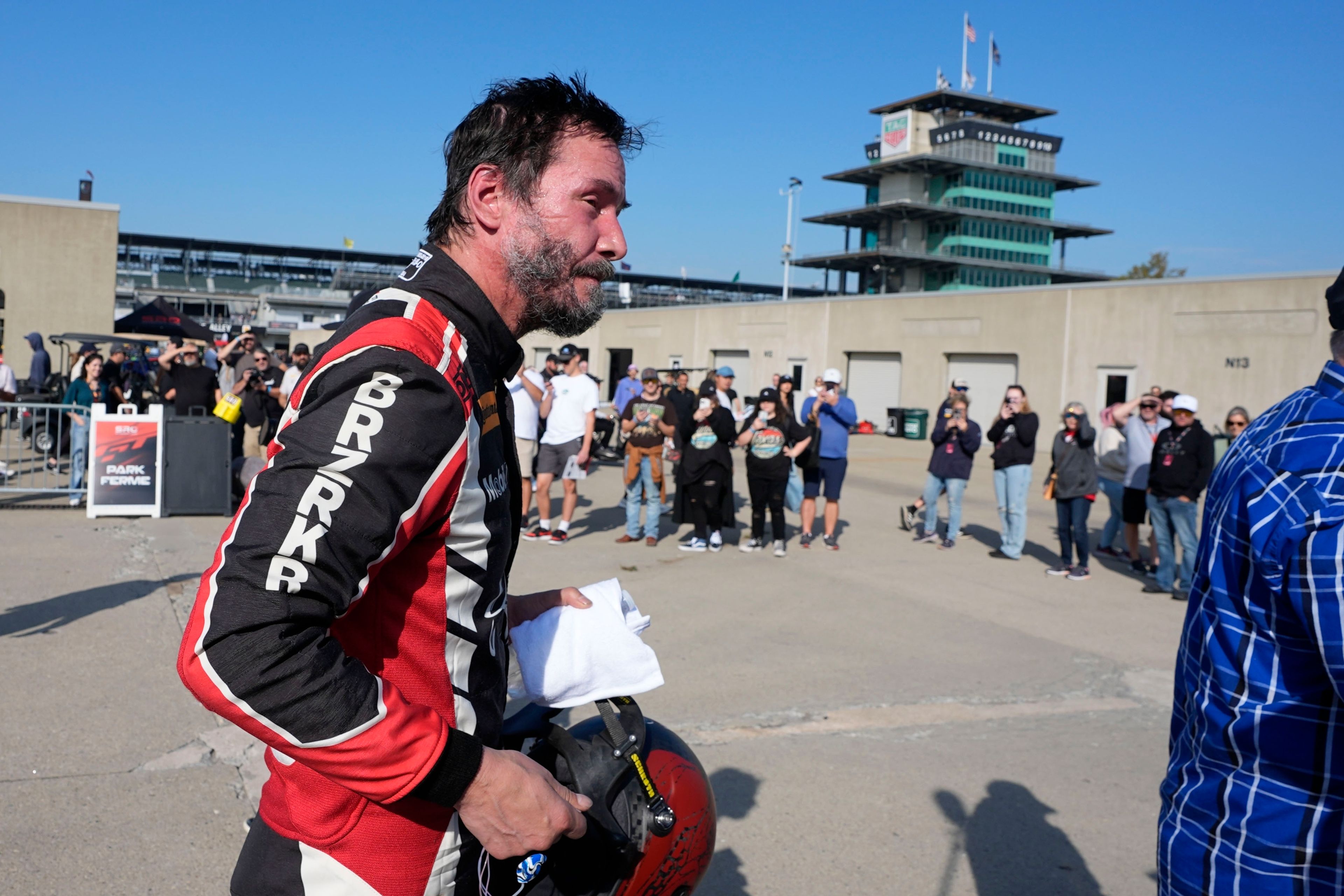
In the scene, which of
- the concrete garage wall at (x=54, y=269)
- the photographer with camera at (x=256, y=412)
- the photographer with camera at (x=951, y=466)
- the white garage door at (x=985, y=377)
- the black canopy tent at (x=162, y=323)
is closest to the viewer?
the photographer with camera at (x=951, y=466)

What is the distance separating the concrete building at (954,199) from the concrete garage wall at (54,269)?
202 feet

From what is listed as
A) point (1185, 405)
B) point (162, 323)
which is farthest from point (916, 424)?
point (1185, 405)

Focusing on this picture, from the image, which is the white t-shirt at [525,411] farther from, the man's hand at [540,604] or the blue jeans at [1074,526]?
the man's hand at [540,604]

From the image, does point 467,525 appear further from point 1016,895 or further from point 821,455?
point 821,455

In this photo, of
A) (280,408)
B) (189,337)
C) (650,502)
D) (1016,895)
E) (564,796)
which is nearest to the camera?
(564,796)

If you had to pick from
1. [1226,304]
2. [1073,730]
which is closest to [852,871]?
[1073,730]

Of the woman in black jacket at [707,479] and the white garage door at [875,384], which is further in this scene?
the white garage door at [875,384]

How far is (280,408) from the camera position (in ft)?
41.2

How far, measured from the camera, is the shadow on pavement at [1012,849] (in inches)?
147

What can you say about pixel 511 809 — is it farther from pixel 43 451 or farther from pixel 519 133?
pixel 43 451

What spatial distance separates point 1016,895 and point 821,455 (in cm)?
790

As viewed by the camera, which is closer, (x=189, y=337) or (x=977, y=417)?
(x=189, y=337)

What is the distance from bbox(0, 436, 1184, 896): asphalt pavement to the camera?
379 centimetres

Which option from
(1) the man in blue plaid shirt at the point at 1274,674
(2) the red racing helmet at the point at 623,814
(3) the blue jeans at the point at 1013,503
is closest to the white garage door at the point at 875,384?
(3) the blue jeans at the point at 1013,503
